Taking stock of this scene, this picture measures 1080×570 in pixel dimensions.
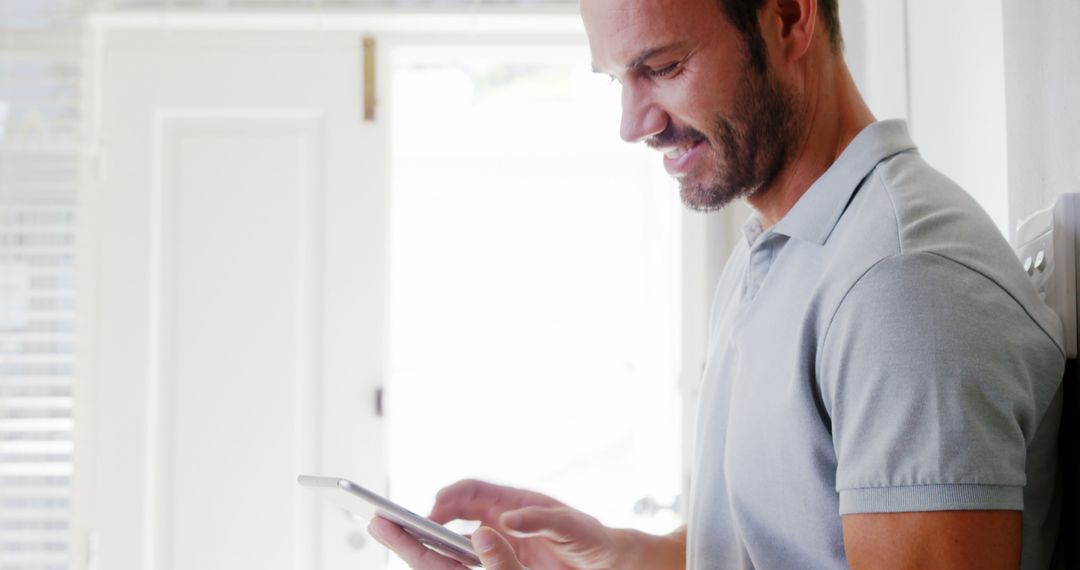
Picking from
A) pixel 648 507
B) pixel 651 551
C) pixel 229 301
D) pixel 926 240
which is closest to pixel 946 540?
pixel 926 240

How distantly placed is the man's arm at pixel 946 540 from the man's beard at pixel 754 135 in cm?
33

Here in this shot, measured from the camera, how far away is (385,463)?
7.84 ft

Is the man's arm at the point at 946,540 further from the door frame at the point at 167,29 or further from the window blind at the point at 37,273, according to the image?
the window blind at the point at 37,273

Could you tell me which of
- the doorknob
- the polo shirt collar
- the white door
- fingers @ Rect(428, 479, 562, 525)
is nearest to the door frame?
the white door

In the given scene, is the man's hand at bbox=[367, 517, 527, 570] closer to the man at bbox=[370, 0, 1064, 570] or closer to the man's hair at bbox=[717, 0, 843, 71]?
the man at bbox=[370, 0, 1064, 570]

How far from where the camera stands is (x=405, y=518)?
2.73 feet

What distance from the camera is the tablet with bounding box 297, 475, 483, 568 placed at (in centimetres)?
83

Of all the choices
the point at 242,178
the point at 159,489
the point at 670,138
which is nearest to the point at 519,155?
the point at 242,178

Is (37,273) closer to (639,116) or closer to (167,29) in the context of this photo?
(167,29)

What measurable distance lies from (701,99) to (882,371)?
31 cm

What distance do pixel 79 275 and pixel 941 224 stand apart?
2.16 meters

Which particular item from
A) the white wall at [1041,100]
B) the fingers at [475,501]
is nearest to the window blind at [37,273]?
the fingers at [475,501]

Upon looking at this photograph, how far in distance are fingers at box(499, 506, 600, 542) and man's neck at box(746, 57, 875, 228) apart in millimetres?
334

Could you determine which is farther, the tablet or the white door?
the white door
